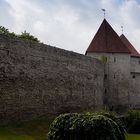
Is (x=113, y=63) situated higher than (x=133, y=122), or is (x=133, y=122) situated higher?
(x=113, y=63)

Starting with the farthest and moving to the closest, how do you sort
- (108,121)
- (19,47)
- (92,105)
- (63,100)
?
1. (92,105)
2. (63,100)
3. (19,47)
4. (108,121)

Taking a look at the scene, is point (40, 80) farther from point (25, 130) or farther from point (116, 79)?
point (116, 79)

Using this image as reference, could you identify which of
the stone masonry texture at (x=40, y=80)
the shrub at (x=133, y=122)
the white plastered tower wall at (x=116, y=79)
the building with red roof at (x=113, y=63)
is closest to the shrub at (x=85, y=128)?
the stone masonry texture at (x=40, y=80)

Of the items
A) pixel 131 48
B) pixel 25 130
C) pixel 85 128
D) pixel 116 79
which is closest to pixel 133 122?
pixel 25 130

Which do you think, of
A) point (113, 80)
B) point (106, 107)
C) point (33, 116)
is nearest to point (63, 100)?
point (33, 116)

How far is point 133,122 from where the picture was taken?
25.5 m

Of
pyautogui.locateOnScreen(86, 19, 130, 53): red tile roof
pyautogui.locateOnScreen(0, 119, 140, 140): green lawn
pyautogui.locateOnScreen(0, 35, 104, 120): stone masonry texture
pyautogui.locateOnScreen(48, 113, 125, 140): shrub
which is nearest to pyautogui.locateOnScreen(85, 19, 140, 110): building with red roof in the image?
pyautogui.locateOnScreen(86, 19, 130, 53): red tile roof

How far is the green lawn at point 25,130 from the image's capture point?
55.8ft

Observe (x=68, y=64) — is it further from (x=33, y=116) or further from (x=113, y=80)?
(x=113, y=80)

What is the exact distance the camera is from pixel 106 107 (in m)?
33.7

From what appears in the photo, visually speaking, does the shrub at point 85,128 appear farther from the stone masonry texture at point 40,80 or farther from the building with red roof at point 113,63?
the building with red roof at point 113,63

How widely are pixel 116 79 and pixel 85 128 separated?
23.0m

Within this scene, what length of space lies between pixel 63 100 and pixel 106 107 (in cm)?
990

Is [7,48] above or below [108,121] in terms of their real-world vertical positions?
above
